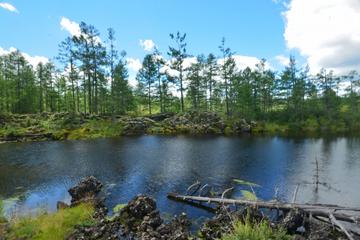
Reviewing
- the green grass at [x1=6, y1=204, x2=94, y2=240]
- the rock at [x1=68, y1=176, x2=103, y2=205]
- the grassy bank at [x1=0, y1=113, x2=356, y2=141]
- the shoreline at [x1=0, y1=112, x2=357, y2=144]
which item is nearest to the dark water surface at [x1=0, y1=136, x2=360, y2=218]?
the rock at [x1=68, y1=176, x2=103, y2=205]

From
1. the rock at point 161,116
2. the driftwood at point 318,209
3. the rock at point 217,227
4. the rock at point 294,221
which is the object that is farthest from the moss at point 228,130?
the rock at point 294,221

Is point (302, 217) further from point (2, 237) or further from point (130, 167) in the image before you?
point (130, 167)

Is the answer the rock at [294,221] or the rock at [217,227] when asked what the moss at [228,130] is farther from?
the rock at [294,221]

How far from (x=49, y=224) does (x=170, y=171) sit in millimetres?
12916

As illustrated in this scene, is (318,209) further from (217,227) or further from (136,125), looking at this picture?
(136,125)

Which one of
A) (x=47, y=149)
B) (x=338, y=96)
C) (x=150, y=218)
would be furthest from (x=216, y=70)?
(x=150, y=218)

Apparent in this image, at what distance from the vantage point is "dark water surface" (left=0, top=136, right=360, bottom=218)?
56.9ft

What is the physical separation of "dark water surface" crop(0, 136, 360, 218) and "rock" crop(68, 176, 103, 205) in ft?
3.49

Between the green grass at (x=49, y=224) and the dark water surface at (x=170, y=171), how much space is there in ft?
8.58

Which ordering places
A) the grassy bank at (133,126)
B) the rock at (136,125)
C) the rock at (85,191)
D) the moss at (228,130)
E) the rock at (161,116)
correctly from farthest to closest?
the rock at (161,116) → the moss at (228,130) → the rock at (136,125) → the grassy bank at (133,126) → the rock at (85,191)

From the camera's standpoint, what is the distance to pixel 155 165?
26156 mm

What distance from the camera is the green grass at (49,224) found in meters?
11.1

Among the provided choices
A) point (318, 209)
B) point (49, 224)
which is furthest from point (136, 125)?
point (318, 209)

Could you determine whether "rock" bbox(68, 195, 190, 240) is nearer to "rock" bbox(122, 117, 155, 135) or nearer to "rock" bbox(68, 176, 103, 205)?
"rock" bbox(68, 176, 103, 205)
